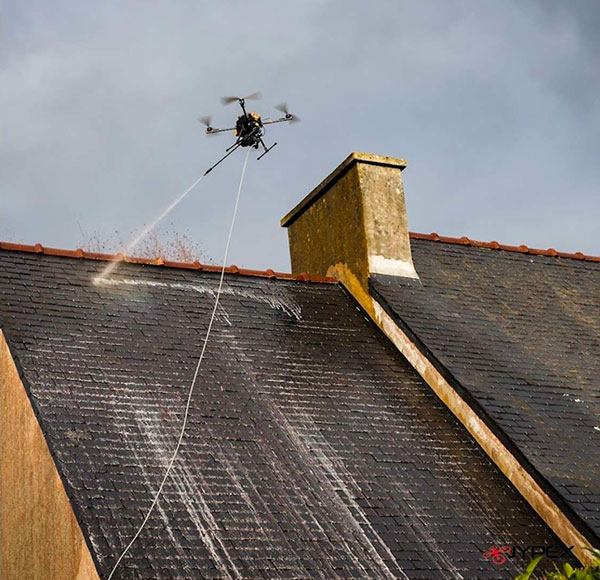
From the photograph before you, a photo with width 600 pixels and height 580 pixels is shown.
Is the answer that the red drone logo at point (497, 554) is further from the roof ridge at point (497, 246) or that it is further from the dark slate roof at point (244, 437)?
the roof ridge at point (497, 246)

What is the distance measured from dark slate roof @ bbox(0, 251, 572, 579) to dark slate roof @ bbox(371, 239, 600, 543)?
46cm

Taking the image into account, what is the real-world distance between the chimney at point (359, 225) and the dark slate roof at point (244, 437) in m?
1.32

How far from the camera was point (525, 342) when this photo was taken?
14023mm

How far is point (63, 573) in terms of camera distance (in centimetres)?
912

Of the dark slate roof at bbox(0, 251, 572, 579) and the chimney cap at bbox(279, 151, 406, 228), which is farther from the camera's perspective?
the chimney cap at bbox(279, 151, 406, 228)

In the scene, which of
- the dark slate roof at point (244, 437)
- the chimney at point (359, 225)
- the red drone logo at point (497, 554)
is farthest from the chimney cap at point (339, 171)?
the red drone logo at point (497, 554)

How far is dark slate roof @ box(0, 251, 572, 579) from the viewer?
9.20 m

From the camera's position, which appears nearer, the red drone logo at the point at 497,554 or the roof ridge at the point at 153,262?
the red drone logo at the point at 497,554

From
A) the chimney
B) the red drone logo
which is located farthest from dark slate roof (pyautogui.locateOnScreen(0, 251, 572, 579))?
the chimney

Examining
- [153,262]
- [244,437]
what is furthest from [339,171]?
[244,437]

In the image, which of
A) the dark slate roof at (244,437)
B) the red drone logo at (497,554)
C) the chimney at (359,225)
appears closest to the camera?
the dark slate roof at (244,437)

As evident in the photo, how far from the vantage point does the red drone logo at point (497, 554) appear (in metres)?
10.1

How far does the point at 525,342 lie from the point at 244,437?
488 cm

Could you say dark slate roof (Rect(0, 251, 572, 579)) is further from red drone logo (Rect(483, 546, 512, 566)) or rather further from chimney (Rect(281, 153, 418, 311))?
chimney (Rect(281, 153, 418, 311))
